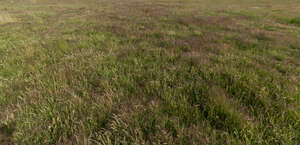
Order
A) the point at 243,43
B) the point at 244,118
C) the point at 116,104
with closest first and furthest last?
the point at 244,118 → the point at 116,104 → the point at 243,43

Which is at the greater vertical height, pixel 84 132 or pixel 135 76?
pixel 135 76

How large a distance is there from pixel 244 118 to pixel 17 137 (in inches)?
112

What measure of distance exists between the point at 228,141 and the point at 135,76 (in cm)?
197

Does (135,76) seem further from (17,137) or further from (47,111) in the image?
(17,137)

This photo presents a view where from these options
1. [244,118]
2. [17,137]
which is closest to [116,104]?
[17,137]

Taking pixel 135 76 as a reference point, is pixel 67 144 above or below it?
below

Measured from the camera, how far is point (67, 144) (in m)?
1.35

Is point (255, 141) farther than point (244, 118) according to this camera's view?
No

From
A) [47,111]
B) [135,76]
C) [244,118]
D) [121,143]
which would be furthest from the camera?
[135,76]

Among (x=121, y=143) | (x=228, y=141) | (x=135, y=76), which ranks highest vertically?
(x=135, y=76)

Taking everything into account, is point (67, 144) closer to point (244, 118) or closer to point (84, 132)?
point (84, 132)

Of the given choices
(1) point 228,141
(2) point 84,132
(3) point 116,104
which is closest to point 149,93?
(3) point 116,104

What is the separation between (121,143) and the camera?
1.43 meters

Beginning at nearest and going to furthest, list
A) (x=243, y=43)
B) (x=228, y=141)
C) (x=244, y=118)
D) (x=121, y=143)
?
(x=228, y=141), (x=121, y=143), (x=244, y=118), (x=243, y=43)
